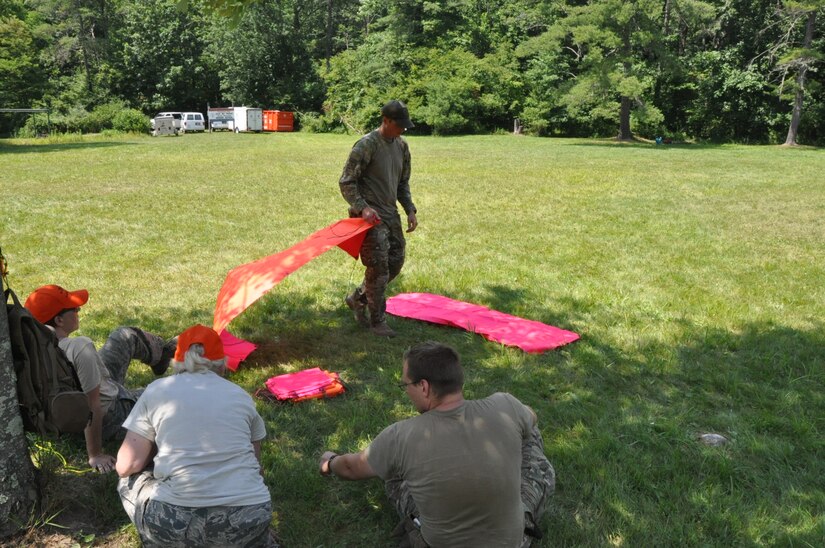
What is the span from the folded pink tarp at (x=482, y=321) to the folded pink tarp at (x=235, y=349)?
168 centimetres

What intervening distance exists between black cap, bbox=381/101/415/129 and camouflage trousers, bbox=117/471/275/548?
12.4 feet

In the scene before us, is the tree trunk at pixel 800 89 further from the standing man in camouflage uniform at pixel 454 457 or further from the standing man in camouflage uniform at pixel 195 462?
the standing man in camouflage uniform at pixel 195 462

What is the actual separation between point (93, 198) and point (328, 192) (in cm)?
501

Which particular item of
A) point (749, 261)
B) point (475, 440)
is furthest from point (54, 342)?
point (749, 261)

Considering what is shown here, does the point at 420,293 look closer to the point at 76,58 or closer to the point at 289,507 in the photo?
the point at 289,507

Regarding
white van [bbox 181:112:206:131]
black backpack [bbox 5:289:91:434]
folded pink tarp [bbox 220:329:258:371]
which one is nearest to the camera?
black backpack [bbox 5:289:91:434]

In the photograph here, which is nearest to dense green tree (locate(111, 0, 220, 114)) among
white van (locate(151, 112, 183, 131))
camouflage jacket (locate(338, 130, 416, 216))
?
white van (locate(151, 112, 183, 131))

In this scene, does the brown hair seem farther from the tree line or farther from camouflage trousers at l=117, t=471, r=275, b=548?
the tree line

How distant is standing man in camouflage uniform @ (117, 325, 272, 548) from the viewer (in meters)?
2.89

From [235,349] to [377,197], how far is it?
1905 millimetres

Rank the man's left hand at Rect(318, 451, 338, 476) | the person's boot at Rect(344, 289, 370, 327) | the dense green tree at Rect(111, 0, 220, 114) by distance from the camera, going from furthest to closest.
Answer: the dense green tree at Rect(111, 0, 220, 114) < the person's boot at Rect(344, 289, 370, 327) < the man's left hand at Rect(318, 451, 338, 476)

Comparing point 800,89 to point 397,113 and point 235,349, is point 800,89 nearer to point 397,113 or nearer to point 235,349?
point 397,113

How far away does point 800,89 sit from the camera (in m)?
32.3

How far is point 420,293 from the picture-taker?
25.0 ft
